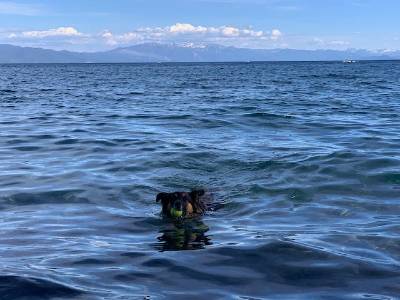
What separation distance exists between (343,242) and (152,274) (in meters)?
2.69

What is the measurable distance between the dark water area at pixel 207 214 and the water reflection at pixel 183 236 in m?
0.03

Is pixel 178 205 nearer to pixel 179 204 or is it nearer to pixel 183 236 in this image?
pixel 179 204

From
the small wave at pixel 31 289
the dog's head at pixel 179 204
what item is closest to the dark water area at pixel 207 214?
the small wave at pixel 31 289

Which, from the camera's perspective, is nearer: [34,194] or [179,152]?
[34,194]

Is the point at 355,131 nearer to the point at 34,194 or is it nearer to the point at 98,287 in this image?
the point at 34,194

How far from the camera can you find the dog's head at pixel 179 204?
9.01 m

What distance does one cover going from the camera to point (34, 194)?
10523 mm

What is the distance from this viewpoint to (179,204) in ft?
29.6

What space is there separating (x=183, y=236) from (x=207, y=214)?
143 centimetres

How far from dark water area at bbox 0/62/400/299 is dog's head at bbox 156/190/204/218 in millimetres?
253

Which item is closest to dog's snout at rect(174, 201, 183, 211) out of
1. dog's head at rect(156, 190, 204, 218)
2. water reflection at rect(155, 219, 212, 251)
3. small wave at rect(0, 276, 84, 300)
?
dog's head at rect(156, 190, 204, 218)

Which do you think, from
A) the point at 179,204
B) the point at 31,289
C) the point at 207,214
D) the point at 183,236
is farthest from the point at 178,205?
the point at 31,289

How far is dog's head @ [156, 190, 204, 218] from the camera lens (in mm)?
9008

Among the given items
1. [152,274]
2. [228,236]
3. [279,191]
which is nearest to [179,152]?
[279,191]
